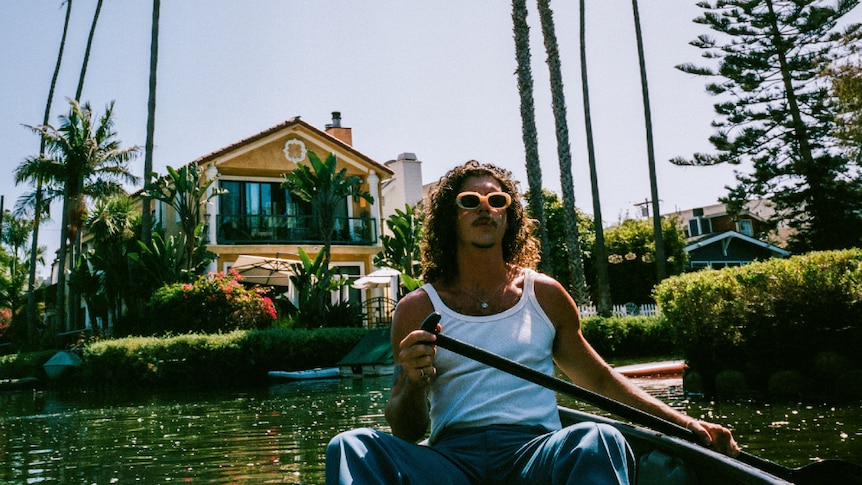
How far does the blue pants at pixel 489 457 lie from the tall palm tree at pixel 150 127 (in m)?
22.6

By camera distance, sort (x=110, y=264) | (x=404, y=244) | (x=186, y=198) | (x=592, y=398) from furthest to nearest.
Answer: (x=404, y=244), (x=110, y=264), (x=186, y=198), (x=592, y=398)

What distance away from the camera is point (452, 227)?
123 inches

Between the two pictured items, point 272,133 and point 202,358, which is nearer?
point 202,358

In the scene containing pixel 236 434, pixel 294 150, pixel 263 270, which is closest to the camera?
pixel 236 434

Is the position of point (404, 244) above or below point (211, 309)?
above

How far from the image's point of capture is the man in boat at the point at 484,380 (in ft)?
7.30

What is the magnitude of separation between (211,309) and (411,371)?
58.8 ft

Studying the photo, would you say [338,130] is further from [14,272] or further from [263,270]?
[14,272]

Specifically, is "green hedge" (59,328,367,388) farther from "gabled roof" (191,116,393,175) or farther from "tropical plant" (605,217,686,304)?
"tropical plant" (605,217,686,304)

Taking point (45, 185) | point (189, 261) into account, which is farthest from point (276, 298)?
point (45, 185)

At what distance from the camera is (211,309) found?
63.6 ft

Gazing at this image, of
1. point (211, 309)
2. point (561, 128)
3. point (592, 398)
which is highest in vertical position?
point (561, 128)

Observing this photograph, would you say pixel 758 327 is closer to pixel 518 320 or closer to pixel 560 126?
pixel 518 320

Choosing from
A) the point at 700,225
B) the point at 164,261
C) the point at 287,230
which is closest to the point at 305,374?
the point at 164,261
